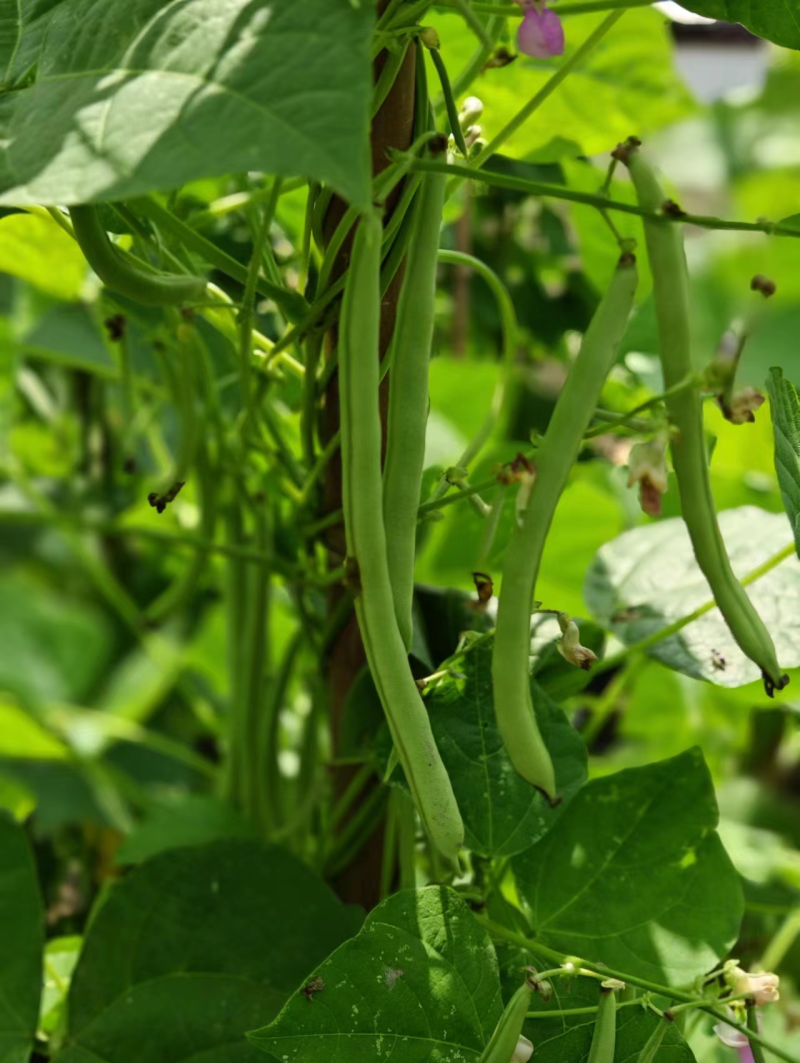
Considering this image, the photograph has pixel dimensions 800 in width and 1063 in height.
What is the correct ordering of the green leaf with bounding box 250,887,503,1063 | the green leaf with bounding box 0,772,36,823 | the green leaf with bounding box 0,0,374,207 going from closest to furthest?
the green leaf with bounding box 0,0,374,207, the green leaf with bounding box 250,887,503,1063, the green leaf with bounding box 0,772,36,823

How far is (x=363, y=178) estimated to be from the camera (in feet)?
0.85

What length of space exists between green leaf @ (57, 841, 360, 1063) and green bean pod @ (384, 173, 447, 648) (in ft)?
0.69

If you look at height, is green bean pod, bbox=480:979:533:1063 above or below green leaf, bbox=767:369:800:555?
below

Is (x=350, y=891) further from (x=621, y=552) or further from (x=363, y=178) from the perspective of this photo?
(x=363, y=178)

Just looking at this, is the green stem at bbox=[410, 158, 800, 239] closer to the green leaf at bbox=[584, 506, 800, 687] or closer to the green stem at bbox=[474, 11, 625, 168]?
the green stem at bbox=[474, 11, 625, 168]

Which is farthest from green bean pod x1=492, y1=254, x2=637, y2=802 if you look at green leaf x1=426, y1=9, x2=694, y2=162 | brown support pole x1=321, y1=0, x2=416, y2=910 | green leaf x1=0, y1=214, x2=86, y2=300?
green leaf x1=0, y1=214, x2=86, y2=300

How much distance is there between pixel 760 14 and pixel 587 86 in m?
0.27

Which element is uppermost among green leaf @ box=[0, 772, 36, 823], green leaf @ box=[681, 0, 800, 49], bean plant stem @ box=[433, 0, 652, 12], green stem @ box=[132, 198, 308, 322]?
green leaf @ box=[681, 0, 800, 49]

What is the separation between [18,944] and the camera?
530 mm

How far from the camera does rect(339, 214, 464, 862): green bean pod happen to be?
1.07 ft

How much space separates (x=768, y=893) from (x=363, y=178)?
57 cm

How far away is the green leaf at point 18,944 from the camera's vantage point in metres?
0.52

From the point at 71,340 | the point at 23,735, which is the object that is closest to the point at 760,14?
the point at 71,340

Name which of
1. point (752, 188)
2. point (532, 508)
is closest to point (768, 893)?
point (532, 508)
